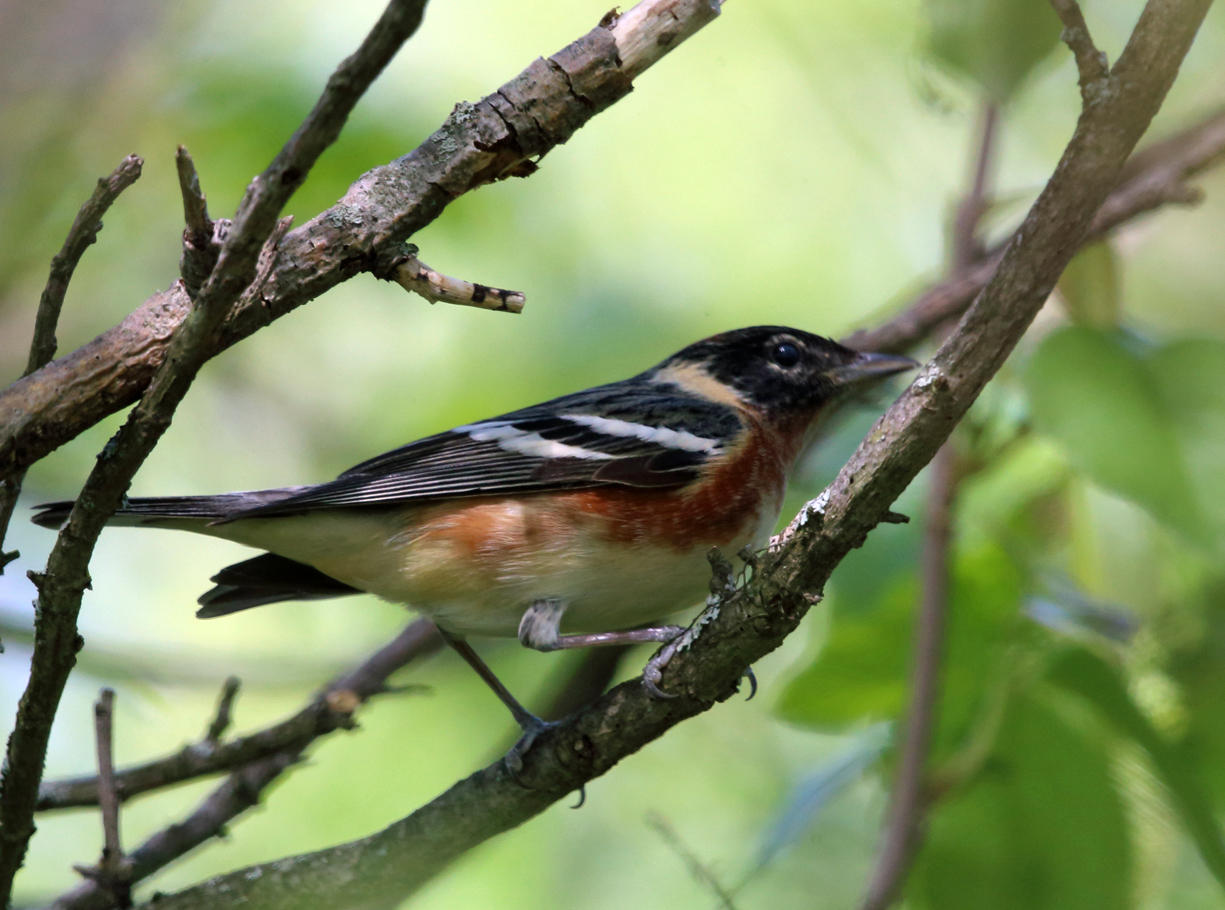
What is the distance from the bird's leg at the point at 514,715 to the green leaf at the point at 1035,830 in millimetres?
1320

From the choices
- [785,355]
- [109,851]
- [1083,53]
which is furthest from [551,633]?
[1083,53]

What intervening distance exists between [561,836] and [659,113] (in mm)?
5121

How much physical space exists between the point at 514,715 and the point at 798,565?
1.89 meters

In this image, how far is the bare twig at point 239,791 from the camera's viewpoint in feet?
11.0

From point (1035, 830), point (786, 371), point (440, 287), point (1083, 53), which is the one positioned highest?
point (786, 371)

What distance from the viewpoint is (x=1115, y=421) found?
344 centimetres

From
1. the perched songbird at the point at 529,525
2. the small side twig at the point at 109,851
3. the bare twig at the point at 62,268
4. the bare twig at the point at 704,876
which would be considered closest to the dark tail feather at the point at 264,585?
the perched songbird at the point at 529,525

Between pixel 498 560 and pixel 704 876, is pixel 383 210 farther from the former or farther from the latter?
pixel 704 876

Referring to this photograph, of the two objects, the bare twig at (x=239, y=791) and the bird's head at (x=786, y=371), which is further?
the bird's head at (x=786, y=371)

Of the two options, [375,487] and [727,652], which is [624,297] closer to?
[375,487]

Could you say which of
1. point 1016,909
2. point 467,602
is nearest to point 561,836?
point 467,602

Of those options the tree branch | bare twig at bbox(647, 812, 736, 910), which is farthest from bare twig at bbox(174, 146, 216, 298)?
bare twig at bbox(647, 812, 736, 910)

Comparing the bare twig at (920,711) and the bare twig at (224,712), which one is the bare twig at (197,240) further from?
the bare twig at (920,711)

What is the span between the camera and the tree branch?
7.16ft
